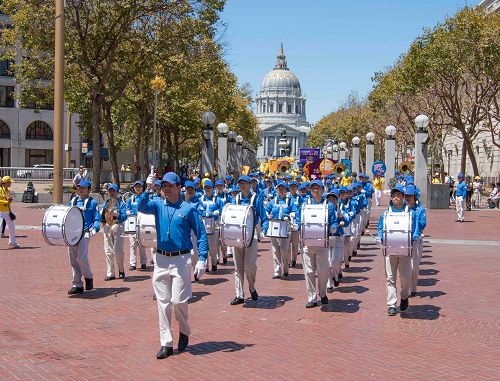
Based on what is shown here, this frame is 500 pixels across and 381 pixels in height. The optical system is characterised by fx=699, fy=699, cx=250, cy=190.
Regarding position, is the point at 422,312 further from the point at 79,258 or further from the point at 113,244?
the point at 113,244

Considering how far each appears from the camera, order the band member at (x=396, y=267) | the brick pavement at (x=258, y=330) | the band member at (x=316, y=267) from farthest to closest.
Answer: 1. the band member at (x=316, y=267)
2. the band member at (x=396, y=267)
3. the brick pavement at (x=258, y=330)

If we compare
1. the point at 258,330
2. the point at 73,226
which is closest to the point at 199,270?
the point at 258,330

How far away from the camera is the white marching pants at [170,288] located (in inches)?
309

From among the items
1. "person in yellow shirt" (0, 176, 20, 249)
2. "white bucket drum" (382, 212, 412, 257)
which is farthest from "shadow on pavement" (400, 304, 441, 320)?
"person in yellow shirt" (0, 176, 20, 249)

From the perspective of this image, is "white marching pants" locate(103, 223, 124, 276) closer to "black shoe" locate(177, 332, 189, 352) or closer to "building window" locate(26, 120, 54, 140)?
"black shoe" locate(177, 332, 189, 352)

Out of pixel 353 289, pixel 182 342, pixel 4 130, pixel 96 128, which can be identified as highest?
pixel 4 130

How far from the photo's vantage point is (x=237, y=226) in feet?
33.7

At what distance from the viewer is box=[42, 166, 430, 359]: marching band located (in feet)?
26.1

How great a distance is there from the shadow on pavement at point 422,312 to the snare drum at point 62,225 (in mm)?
5277

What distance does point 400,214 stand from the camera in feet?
33.1

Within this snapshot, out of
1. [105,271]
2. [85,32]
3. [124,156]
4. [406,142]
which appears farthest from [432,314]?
[124,156]

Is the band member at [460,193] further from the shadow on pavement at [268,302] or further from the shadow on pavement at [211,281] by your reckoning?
the shadow on pavement at [268,302]

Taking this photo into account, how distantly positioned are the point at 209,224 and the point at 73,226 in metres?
3.54

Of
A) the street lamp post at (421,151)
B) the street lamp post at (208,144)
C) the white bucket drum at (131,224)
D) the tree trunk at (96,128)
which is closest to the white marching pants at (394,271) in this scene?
the white bucket drum at (131,224)
